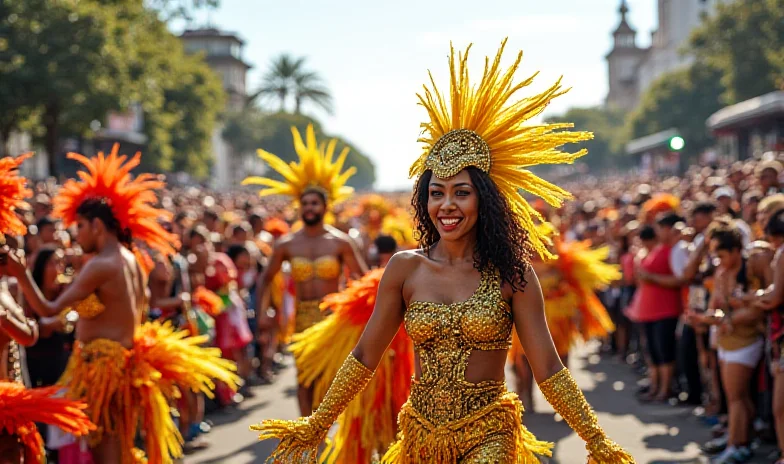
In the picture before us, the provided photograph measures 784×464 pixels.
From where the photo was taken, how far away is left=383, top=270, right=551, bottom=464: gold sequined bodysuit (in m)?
4.18

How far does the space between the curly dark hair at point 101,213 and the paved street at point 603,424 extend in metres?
2.91

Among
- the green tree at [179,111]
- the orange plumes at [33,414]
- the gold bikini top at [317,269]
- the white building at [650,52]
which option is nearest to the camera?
the orange plumes at [33,414]

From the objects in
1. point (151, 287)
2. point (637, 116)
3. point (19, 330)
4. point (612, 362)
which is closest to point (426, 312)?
point (19, 330)

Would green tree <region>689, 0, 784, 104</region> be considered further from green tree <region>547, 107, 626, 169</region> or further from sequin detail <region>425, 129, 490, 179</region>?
green tree <region>547, 107, 626, 169</region>

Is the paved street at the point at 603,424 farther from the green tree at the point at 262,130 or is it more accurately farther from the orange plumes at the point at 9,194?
the green tree at the point at 262,130

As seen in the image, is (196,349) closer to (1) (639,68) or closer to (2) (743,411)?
(2) (743,411)

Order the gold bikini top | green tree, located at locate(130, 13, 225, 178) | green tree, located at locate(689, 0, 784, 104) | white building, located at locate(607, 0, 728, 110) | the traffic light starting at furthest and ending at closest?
white building, located at locate(607, 0, 728, 110) → green tree, located at locate(130, 13, 225, 178) → green tree, located at locate(689, 0, 784, 104) → the traffic light → the gold bikini top

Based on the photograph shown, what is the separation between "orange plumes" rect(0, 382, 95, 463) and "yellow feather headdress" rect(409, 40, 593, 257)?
2417mm

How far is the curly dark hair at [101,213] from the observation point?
6.30 meters

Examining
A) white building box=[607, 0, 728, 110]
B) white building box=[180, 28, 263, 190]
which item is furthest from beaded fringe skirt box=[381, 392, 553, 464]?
white building box=[180, 28, 263, 190]

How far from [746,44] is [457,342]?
37.2 m

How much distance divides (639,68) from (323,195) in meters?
133

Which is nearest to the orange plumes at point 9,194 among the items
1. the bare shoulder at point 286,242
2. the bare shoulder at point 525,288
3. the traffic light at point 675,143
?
the bare shoulder at point 525,288

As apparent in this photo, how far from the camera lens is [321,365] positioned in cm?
654
